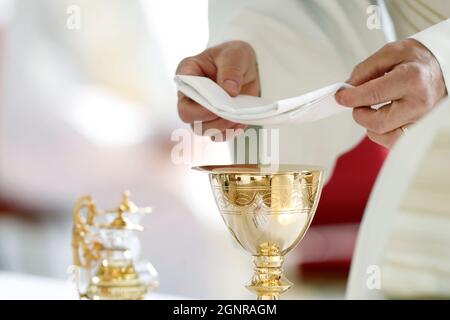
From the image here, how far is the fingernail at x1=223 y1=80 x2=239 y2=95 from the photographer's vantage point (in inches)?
38.9

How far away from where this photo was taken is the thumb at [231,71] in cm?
100

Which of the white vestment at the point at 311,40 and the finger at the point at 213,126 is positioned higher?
the white vestment at the point at 311,40

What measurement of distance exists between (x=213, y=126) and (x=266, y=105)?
0.71ft

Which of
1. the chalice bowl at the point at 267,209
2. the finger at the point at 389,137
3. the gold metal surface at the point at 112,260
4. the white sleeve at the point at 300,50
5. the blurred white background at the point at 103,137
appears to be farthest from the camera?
the blurred white background at the point at 103,137

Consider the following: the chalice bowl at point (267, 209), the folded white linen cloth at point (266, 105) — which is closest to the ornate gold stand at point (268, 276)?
the chalice bowl at point (267, 209)

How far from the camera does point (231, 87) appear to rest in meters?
0.99

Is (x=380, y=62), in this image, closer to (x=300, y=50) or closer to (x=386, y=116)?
(x=386, y=116)

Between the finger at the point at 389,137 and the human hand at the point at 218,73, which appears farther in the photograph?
the human hand at the point at 218,73

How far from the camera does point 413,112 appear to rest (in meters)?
0.82

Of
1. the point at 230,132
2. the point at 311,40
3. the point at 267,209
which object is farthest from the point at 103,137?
the point at 267,209

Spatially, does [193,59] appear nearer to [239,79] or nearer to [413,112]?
[239,79]

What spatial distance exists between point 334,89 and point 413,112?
0.27ft

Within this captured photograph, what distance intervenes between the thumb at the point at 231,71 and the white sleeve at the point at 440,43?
0.75ft

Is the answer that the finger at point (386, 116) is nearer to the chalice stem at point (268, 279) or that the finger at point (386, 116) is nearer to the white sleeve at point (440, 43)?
the white sleeve at point (440, 43)
